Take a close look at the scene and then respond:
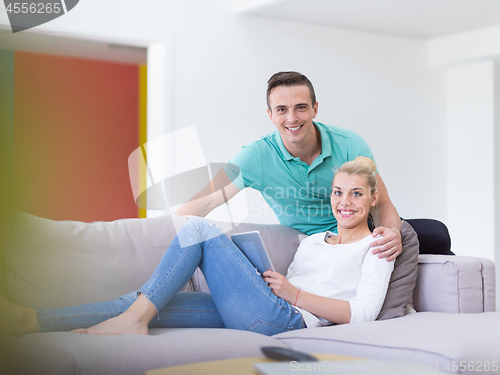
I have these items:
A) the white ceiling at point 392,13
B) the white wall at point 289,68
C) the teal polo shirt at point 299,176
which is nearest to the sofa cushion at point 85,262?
the teal polo shirt at point 299,176

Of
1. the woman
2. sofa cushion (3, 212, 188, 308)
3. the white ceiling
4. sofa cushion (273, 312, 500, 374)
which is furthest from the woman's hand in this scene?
the white ceiling

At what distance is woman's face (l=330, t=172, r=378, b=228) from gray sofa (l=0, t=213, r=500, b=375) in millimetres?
177

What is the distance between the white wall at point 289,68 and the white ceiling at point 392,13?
0.14 metres

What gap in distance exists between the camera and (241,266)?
1572 millimetres

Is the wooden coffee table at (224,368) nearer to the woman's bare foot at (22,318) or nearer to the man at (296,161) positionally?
the woman's bare foot at (22,318)

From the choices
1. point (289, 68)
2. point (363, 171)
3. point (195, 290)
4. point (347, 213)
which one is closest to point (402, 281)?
point (347, 213)

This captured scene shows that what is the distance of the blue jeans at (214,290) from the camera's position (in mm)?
1513

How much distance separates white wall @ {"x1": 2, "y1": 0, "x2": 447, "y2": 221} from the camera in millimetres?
3887

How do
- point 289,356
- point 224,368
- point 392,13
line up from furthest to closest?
point 392,13 < point 224,368 < point 289,356

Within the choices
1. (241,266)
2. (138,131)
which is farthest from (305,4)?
(138,131)

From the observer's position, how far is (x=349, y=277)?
1.73 m

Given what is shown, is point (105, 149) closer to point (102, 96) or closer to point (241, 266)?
point (102, 96)

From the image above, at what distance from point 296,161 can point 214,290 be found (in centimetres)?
77

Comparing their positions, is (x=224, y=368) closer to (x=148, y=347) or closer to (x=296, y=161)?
(x=148, y=347)
